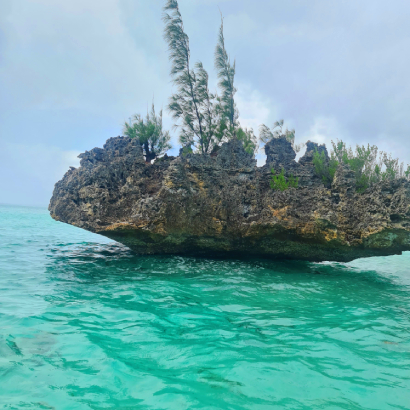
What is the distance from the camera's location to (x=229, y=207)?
1028cm

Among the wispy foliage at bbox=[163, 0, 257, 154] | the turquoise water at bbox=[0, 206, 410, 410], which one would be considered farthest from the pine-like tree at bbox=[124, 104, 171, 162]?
the turquoise water at bbox=[0, 206, 410, 410]

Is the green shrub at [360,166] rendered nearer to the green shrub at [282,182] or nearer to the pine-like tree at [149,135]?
the green shrub at [282,182]

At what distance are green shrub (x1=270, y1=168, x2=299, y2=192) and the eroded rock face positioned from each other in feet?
0.82

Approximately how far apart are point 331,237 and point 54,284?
8211 millimetres

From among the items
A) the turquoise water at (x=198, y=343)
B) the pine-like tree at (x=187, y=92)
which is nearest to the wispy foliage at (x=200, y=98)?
the pine-like tree at (x=187, y=92)

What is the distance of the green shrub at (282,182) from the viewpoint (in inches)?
398

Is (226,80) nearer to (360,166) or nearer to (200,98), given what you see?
(200,98)

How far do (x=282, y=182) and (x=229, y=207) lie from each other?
2184mm

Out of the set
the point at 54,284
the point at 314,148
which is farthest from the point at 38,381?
the point at 314,148

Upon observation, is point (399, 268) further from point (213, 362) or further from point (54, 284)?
point (54, 284)

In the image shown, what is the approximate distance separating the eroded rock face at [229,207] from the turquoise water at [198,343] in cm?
192

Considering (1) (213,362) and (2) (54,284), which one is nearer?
(1) (213,362)

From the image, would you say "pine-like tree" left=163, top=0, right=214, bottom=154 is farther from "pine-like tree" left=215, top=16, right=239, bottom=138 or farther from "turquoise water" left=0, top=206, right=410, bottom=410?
"turquoise water" left=0, top=206, right=410, bottom=410

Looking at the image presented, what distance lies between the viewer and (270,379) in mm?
3207
